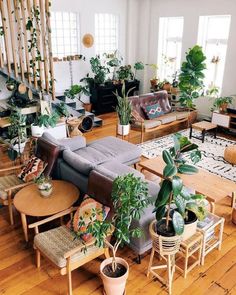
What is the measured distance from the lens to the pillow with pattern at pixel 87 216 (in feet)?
9.10

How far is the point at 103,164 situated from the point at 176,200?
6.36 feet

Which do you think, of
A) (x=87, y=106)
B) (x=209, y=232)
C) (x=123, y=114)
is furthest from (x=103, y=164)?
(x=87, y=106)

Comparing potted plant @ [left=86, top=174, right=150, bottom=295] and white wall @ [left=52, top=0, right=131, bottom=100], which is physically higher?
white wall @ [left=52, top=0, right=131, bottom=100]

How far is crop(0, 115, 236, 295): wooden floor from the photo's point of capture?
2.83 meters

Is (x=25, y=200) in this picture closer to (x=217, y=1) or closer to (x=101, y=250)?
(x=101, y=250)

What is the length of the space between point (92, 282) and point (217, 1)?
22.0 ft

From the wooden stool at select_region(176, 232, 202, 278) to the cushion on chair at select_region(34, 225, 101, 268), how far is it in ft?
2.81

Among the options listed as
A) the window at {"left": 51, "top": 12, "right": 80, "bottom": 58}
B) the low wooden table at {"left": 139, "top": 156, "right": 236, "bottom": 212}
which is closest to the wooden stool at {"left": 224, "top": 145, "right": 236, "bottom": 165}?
the low wooden table at {"left": 139, "top": 156, "right": 236, "bottom": 212}

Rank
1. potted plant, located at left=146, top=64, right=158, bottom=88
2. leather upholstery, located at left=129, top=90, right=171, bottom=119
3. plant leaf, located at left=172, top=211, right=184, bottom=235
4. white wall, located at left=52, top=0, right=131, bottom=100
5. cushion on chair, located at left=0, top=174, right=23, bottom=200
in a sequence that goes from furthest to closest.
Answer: potted plant, located at left=146, top=64, right=158, bottom=88 < white wall, located at left=52, top=0, right=131, bottom=100 < leather upholstery, located at left=129, top=90, right=171, bottom=119 < cushion on chair, located at left=0, top=174, right=23, bottom=200 < plant leaf, located at left=172, top=211, right=184, bottom=235

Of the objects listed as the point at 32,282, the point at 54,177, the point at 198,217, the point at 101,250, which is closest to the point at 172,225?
the point at 198,217

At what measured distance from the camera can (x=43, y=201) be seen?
3.31 m

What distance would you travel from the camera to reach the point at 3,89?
6801 millimetres

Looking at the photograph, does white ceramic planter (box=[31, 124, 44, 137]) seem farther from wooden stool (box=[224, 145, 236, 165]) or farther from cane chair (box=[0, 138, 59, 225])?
wooden stool (box=[224, 145, 236, 165])

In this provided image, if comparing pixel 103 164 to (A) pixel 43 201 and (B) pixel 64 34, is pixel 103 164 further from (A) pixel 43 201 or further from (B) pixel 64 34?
(B) pixel 64 34
